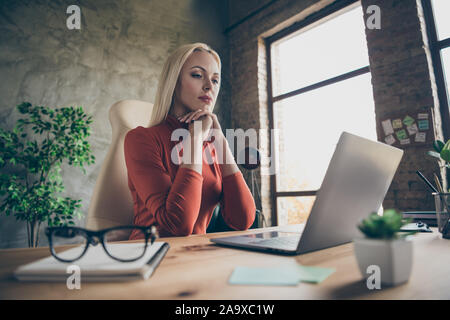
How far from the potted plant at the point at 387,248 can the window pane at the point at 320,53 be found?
301 centimetres

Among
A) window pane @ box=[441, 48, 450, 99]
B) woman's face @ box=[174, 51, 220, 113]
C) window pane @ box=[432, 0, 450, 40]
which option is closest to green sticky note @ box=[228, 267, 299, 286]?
woman's face @ box=[174, 51, 220, 113]

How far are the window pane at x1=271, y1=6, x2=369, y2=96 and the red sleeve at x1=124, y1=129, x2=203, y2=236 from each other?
2671 millimetres

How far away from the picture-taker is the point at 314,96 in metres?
3.47

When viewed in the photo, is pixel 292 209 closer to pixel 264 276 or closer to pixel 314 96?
pixel 314 96

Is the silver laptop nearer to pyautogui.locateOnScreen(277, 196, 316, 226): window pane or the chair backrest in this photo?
the chair backrest

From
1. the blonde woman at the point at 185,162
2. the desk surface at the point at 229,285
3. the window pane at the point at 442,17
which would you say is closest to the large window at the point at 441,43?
the window pane at the point at 442,17

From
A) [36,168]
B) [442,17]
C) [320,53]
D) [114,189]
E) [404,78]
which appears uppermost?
[320,53]

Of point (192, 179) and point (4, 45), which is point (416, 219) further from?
point (4, 45)

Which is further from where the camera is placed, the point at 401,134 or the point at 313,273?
the point at 401,134

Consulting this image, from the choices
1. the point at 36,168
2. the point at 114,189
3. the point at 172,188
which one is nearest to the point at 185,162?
the point at 172,188

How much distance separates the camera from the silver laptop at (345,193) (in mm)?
528

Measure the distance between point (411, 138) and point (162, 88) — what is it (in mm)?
2155

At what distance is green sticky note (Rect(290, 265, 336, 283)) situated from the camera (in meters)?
0.41

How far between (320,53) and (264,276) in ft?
11.6
